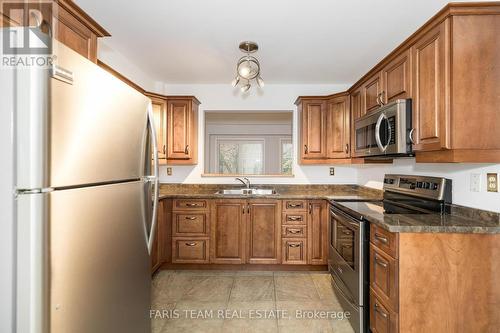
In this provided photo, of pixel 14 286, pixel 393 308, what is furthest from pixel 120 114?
pixel 393 308

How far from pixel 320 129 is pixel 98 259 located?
2964 mm

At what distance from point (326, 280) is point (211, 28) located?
279 centimetres

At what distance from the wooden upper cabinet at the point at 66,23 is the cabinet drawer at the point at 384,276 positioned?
2.11 metres

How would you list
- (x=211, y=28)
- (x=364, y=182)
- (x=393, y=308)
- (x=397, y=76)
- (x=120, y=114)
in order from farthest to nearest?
1. (x=364, y=182)
2. (x=211, y=28)
3. (x=397, y=76)
4. (x=393, y=308)
5. (x=120, y=114)

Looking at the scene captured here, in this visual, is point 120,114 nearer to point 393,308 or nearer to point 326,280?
point 393,308

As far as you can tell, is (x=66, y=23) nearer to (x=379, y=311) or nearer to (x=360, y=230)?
(x=360, y=230)

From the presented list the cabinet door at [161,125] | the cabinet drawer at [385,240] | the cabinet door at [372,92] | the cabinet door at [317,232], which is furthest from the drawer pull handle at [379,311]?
the cabinet door at [161,125]

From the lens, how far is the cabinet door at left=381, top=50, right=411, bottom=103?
1925mm

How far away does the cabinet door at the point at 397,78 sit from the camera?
1.92 metres

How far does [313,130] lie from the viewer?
3461mm

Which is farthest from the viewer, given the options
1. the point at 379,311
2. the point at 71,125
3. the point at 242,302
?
the point at 242,302

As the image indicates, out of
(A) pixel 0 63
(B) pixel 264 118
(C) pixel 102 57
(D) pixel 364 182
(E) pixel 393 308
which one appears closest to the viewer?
(A) pixel 0 63

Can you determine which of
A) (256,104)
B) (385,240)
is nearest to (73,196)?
(385,240)

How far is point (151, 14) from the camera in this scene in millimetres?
2078
